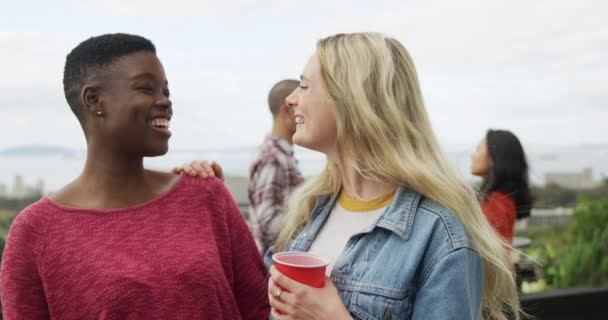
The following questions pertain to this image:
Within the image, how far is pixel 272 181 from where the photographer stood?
10.7ft

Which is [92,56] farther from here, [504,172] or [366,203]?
[504,172]

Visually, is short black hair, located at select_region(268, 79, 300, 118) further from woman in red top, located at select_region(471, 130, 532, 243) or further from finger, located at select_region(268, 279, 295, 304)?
finger, located at select_region(268, 279, 295, 304)

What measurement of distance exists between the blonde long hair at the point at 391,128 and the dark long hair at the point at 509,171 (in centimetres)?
226

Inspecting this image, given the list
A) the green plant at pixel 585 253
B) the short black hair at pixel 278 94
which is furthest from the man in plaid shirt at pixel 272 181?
the green plant at pixel 585 253

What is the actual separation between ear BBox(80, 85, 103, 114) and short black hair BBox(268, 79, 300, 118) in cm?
200

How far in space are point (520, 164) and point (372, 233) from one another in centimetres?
255

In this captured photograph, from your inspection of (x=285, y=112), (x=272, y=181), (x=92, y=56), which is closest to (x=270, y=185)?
(x=272, y=181)

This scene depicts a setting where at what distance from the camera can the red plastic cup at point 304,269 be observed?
4.44ft

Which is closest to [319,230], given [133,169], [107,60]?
[133,169]

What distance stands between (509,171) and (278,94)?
4.93 feet

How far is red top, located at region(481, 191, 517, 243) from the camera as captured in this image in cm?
349

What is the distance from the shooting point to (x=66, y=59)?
1.65 m

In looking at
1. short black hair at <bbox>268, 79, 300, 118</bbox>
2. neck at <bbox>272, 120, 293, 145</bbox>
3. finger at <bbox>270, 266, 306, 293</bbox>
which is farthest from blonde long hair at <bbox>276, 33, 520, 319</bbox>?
short black hair at <bbox>268, 79, 300, 118</bbox>

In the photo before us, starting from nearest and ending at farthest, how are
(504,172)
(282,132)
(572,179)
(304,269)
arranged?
(304,269) < (282,132) < (504,172) < (572,179)
